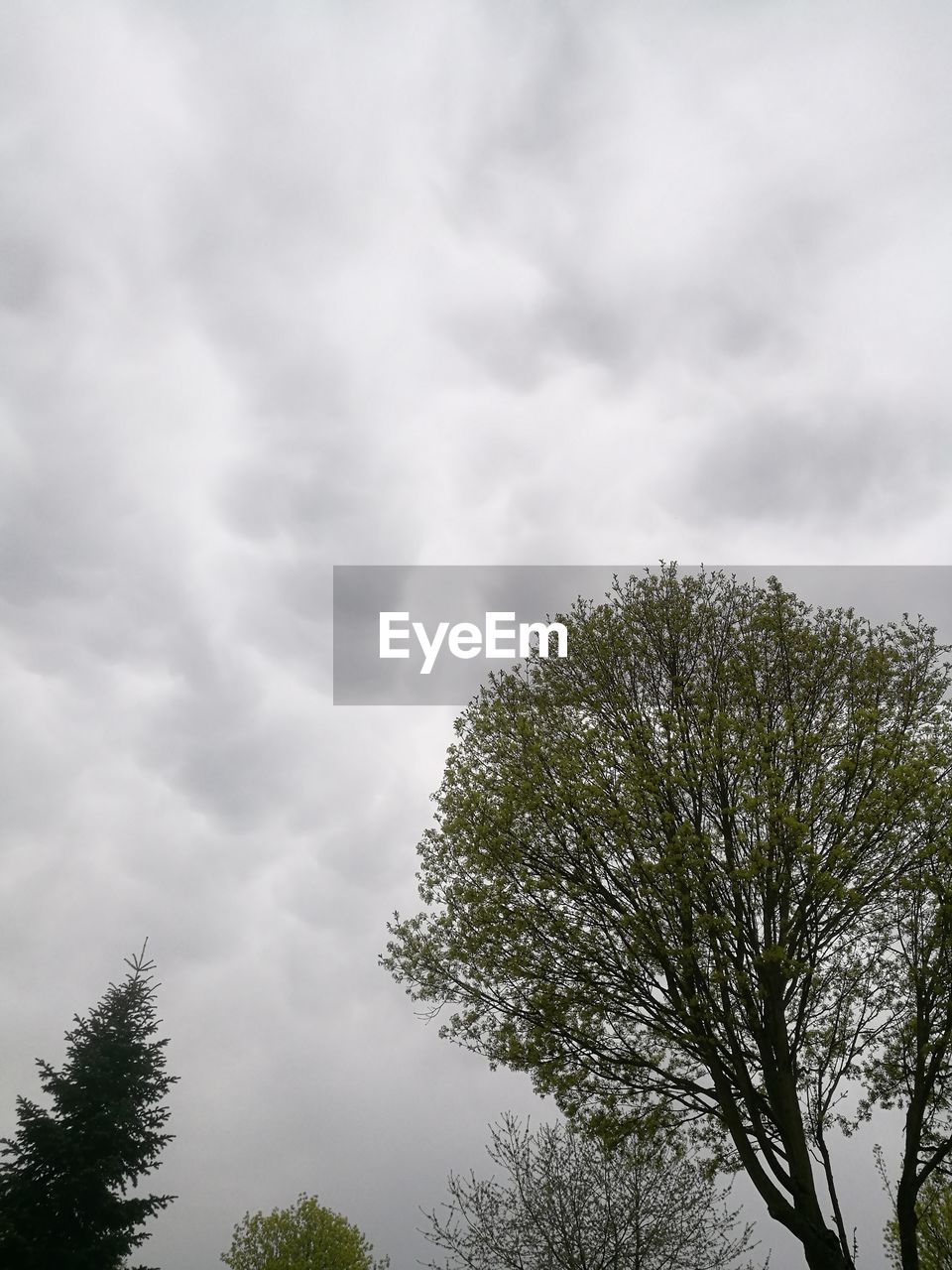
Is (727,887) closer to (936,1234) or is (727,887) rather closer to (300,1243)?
(936,1234)

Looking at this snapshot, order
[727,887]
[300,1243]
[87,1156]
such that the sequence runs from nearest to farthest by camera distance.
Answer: [727,887] → [87,1156] → [300,1243]

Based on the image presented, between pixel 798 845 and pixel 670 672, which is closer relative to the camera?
pixel 798 845

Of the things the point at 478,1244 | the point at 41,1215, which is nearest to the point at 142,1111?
the point at 41,1215

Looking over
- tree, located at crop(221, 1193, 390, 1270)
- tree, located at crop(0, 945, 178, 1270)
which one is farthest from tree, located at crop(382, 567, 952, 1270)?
tree, located at crop(221, 1193, 390, 1270)

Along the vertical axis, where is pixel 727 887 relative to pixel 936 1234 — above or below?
above

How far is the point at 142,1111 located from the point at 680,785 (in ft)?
62.6

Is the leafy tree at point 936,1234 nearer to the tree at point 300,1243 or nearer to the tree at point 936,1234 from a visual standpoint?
the tree at point 936,1234

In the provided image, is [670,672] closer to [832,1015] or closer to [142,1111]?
[832,1015]

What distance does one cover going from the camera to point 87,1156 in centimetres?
2020

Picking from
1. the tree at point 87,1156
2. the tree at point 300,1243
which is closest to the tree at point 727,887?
the tree at point 87,1156

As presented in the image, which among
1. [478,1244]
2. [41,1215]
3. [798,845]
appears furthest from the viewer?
[41,1215]

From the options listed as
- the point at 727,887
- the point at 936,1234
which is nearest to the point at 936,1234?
the point at 936,1234

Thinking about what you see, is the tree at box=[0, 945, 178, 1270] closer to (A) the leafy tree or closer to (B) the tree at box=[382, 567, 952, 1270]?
(B) the tree at box=[382, 567, 952, 1270]

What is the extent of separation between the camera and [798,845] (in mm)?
10977
